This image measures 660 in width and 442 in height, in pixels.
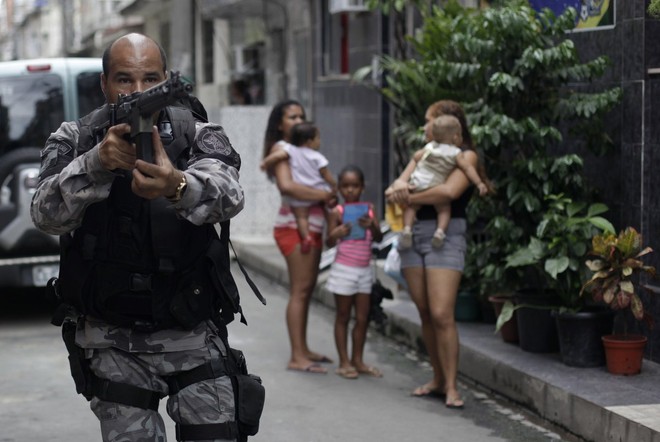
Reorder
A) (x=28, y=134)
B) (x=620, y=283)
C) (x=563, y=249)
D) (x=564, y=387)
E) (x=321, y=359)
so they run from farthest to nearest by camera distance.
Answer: (x=28, y=134) < (x=321, y=359) < (x=563, y=249) < (x=620, y=283) < (x=564, y=387)

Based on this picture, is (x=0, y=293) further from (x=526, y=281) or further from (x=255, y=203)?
(x=526, y=281)

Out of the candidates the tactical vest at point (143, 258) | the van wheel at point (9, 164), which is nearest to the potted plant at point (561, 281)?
the tactical vest at point (143, 258)

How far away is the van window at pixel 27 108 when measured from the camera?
1006 centimetres

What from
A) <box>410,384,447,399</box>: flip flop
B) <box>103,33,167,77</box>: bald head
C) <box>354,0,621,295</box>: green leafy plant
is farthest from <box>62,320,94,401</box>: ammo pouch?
<box>354,0,621,295</box>: green leafy plant

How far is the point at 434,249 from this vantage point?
7.12 meters

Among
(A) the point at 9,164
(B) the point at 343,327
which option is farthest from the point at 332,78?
(B) the point at 343,327

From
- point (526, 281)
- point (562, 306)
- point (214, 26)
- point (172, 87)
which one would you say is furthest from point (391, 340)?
point (214, 26)

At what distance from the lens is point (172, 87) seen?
335cm

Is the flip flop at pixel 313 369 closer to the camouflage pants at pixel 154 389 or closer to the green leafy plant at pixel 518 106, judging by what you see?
the green leafy plant at pixel 518 106

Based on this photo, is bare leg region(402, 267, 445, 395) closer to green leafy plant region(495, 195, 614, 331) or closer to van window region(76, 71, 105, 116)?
green leafy plant region(495, 195, 614, 331)

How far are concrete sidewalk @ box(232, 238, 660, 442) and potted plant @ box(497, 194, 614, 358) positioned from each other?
0.10m

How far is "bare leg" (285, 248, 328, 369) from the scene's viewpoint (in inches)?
324

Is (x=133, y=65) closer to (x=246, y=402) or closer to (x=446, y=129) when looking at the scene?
(x=246, y=402)

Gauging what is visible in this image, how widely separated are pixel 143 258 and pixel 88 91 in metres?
6.79
